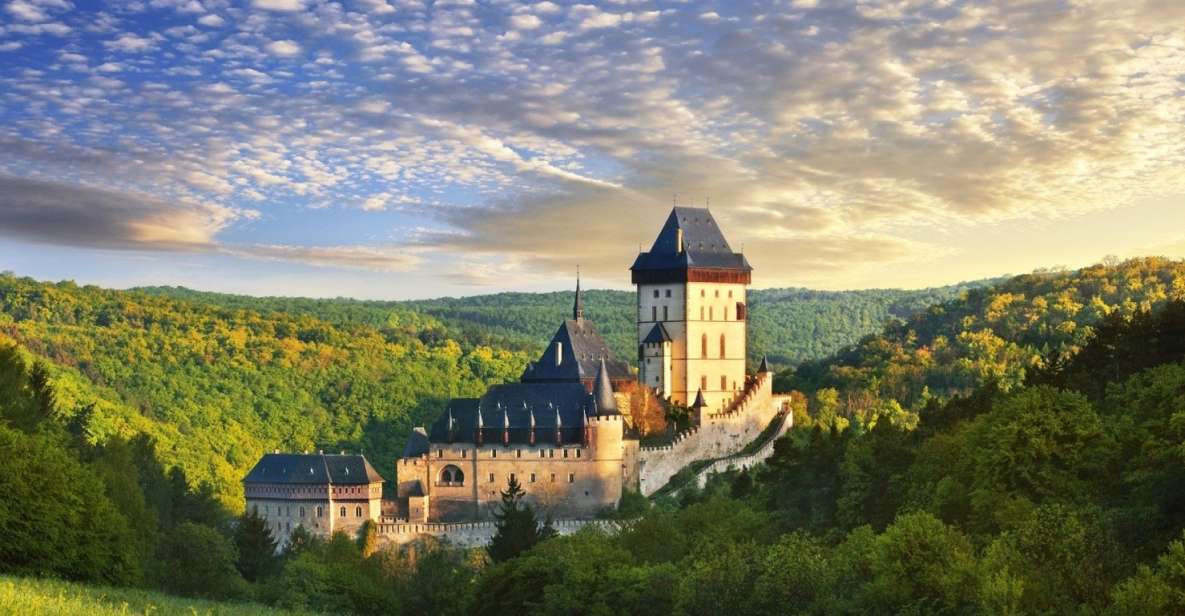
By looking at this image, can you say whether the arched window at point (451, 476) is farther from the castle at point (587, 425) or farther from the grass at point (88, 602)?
the grass at point (88, 602)

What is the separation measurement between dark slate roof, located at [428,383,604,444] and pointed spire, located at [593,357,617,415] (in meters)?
0.36

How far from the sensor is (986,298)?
459ft

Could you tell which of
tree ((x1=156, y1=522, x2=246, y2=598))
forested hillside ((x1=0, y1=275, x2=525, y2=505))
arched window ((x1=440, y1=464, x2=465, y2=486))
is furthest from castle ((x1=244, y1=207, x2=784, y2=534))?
forested hillside ((x1=0, y1=275, x2=525, y2=505))

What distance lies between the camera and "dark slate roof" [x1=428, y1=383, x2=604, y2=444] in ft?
234

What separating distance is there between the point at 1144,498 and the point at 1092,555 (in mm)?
2463

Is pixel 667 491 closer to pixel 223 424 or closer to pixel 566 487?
pixel 566 487

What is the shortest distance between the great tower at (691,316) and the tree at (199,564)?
26.5 meters

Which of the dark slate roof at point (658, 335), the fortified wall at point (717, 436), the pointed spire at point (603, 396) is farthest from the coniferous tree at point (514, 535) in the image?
the dark slate roof at point (658, 335)

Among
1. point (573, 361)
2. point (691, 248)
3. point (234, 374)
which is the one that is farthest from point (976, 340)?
point (234, 374)

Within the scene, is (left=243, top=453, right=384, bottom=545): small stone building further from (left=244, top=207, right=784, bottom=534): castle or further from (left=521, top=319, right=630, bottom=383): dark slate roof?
(left=521, top=319, right=630, bottom=383): dark slate roof

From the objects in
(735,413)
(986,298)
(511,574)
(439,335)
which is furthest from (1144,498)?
(439,335)

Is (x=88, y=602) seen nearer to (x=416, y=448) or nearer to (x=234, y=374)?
(x=416, y=448)

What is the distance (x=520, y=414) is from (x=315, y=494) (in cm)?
1007

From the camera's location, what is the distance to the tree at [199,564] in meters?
57.8
